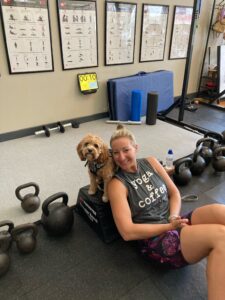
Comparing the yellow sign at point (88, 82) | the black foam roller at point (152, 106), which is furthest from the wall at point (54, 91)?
the black foam roller at point (152, 106)

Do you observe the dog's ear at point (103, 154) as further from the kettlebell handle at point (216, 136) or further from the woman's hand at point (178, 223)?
the kettlebell handle at point (216, 136)

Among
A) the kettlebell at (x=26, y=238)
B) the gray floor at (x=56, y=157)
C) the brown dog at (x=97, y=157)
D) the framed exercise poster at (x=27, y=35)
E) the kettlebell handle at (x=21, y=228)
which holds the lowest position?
the gray floor at (x=56, y=157)

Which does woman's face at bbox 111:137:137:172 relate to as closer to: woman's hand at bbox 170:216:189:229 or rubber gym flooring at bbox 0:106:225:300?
woman's hand at bbox 170:216:189:229

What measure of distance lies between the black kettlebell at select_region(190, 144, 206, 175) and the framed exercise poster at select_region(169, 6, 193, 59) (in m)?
2.54

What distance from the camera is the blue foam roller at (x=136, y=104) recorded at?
138 inches

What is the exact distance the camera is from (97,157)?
1.37 metres

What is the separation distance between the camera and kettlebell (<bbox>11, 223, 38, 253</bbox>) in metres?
1.51

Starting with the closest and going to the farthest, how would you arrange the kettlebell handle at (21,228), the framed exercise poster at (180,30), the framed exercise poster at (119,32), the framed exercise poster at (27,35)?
the kettlebell handle at (21,228) < the framed exercise poster at (27,35) < the framed exercise poster at (119,32) < the framed exercise poster at (180,30)

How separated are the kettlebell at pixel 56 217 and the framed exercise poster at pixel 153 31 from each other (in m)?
2.99

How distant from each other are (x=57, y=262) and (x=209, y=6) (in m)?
4.78

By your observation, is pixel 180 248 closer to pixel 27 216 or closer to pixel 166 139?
pixel 27 216

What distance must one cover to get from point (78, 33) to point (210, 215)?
2769mm

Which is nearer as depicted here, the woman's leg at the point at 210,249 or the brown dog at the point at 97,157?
the woman's leg at the point at 210,249

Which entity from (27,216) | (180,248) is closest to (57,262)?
(27,216)
